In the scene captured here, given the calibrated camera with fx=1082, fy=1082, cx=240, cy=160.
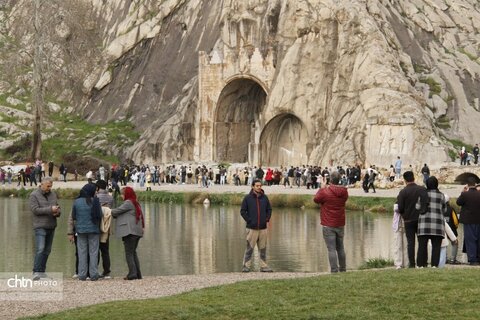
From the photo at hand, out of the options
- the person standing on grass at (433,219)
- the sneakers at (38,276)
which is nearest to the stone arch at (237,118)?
the person standing on grass at (433,219)

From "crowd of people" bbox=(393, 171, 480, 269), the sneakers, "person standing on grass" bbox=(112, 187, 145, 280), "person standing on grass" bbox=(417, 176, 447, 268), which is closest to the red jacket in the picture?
"crowd of people" bbox=(393, 171, 480, 269)

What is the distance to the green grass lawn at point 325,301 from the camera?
17672mm

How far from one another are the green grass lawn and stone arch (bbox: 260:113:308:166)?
186 feet

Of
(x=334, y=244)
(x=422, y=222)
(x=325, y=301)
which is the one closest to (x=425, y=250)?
(x=422, y=222)

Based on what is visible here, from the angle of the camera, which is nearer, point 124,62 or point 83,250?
point 83,250

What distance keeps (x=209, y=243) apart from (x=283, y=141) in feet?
142

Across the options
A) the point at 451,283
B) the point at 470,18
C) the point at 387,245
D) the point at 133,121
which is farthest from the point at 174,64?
the point at 451,283

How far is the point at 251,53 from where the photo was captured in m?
78.6

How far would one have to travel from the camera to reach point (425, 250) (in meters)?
24.1

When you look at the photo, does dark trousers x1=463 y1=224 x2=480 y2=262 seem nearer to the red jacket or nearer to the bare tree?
the red jacket

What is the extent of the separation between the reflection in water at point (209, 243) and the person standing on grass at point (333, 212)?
12.0 ft

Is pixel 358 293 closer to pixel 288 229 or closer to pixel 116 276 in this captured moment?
pixel 116 276

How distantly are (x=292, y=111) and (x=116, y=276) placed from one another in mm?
50420

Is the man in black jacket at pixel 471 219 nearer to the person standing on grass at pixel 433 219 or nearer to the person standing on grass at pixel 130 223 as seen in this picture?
the person standing on grass at pixel 433 219
